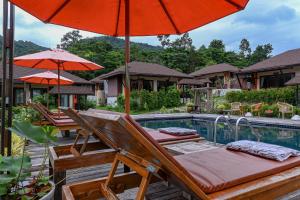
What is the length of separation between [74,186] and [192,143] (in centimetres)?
259

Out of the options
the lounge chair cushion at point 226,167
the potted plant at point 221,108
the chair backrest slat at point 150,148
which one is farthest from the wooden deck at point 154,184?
the potted plant at point 221,108

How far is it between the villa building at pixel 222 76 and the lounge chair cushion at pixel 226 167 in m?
23.2

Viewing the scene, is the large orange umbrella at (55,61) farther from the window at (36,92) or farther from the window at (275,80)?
the window at (275,80)

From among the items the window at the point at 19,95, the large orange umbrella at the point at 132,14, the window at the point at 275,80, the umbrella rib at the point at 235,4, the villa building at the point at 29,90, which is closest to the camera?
the umbrella rib at the point at 235,4

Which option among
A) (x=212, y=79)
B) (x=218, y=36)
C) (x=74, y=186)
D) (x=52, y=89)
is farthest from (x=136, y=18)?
(x=218, y=36)

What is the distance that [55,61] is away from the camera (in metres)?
6.95

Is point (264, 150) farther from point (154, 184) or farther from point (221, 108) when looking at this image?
point (221, 108)

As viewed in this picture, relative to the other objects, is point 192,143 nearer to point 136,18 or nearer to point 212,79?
point 136,18

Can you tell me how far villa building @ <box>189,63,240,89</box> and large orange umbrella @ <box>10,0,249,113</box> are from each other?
2274 cm

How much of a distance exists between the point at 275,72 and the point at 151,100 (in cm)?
1041

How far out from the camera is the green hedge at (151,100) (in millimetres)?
17516

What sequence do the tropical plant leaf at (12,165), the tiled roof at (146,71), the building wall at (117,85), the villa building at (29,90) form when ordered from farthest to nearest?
the building wall at (117,85) < the tiled roof at (146,71) < the villa building at (29,90) < the tropical plant leaf at (12,165)

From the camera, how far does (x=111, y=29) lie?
11.7 ft

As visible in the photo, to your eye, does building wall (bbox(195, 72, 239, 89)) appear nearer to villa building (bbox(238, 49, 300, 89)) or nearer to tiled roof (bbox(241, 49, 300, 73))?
villa building (bbox(238, 49, 300, 89))
